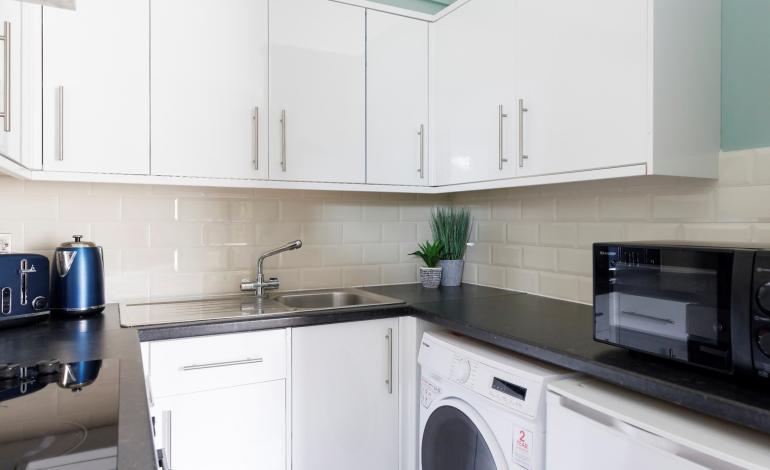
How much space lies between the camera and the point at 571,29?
5.53ft

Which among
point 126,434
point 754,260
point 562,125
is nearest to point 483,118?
point 562,125

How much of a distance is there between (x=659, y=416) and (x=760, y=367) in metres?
0.22

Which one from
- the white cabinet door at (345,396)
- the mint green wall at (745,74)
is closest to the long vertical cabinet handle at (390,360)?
the white cabinet door at (345,396)

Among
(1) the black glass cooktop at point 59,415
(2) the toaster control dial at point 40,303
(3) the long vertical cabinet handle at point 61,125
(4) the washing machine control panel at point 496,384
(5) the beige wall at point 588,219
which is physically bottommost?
(4) the washing machine control panel at point 496,384

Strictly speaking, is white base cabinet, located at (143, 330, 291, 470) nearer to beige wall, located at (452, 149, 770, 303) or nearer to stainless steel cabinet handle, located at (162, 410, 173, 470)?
stainless steel cabinet handle, located at (162, 410, 173, 470)

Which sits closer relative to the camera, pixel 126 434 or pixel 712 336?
pixel 126 434

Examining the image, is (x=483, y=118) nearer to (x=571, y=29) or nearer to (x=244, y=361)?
(x=571, y=29)

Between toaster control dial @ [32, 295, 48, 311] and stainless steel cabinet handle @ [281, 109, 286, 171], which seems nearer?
toaster control dial @ [32, 295, 48, 311]

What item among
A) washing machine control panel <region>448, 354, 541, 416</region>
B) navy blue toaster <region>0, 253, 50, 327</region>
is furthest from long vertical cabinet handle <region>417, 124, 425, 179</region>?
navy blue toaster <region>0, 253, 50, 327</region>

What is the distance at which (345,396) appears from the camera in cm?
193

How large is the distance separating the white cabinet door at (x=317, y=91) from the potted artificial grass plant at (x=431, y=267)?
52 cm

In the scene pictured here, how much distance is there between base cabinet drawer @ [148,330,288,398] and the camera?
1.63 metres

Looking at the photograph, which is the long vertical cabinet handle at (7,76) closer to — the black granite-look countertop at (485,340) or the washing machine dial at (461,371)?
the black granite-look countertop at (485,340)

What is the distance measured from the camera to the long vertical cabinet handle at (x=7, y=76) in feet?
3.96
